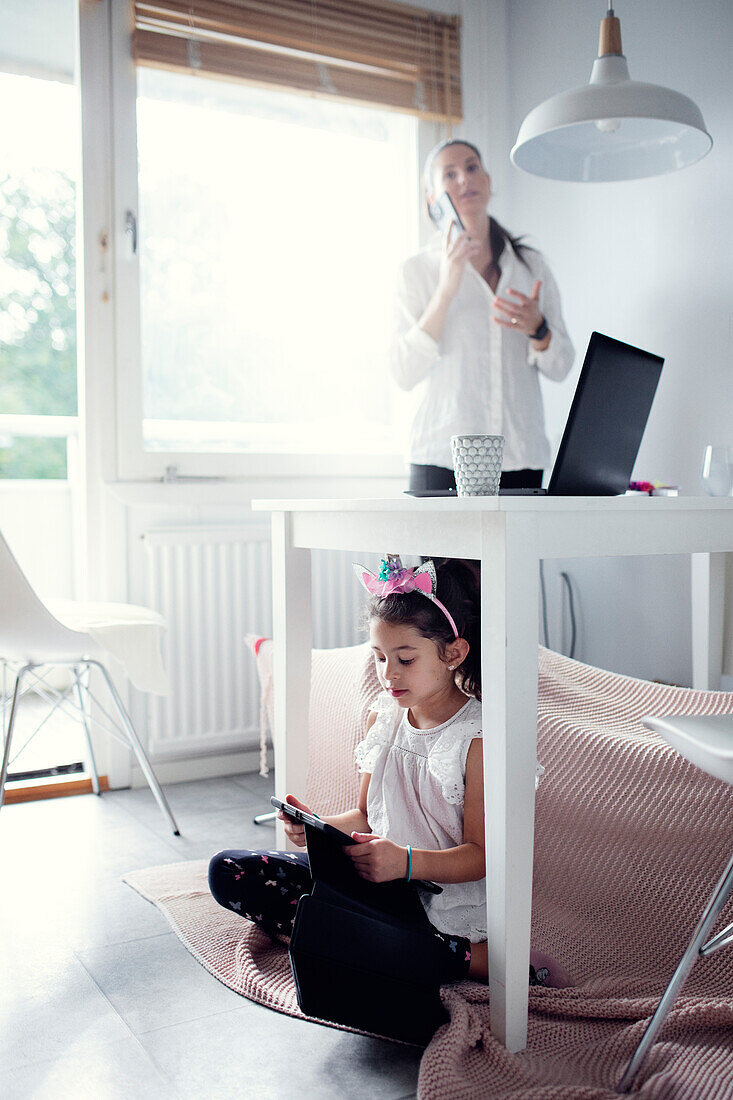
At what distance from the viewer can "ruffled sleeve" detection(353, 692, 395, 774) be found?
1.46 m

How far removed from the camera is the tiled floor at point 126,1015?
118cm

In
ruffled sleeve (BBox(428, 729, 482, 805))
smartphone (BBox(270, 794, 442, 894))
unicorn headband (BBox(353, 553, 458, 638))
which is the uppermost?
unicorn headband (BBox(353, 553, 458, 638))

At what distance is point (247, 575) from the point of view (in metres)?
2.65

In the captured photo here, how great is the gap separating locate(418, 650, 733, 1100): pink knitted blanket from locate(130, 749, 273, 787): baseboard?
1.08 m

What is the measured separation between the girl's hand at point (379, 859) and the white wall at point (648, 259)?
153 cm

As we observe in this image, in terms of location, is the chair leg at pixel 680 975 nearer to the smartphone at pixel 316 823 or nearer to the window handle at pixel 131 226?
the smartphone at pixel 316 823

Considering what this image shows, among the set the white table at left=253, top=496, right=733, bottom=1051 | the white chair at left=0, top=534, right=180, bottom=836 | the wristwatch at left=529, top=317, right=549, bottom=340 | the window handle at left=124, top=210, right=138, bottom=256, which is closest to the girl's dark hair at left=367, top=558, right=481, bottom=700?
the white table at left=253, top=496, right=733, bottom=1051

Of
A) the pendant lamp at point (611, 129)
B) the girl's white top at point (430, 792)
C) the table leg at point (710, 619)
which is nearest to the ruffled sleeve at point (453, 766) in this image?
the girl's white top at point (430, 792)

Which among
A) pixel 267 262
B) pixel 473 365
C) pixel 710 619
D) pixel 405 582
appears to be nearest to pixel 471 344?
pixel 473 365

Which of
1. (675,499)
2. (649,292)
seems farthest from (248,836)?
(649,292)

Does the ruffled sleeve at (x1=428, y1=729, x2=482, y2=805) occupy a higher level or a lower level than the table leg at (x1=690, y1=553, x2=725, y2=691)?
lower

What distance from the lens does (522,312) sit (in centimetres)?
214

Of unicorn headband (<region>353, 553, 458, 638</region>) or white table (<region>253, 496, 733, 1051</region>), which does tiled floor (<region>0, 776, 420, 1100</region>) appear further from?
unicorn headband (<region>353, 553, 458, 638</region>)

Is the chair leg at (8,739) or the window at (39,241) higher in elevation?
the window at (39,241)
